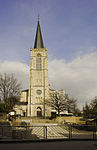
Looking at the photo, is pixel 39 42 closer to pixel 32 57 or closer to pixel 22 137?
pixel 32 57

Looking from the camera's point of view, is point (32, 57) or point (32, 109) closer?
point (32, 109)

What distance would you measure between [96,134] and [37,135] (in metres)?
4.15

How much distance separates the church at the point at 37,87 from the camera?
58.6 metres

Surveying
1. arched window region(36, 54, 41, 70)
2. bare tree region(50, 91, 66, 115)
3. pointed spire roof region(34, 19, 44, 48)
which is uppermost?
pointed spire roof region(34, 19, 44, 48)

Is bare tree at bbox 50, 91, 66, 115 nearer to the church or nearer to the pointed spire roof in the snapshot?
the church

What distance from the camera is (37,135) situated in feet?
32.8

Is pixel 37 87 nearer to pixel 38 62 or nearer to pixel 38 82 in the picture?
pixel 38 82

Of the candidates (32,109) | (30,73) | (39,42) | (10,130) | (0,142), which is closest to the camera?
(0,142)

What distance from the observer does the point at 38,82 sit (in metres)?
62.0

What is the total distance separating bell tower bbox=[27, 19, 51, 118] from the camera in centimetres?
5866

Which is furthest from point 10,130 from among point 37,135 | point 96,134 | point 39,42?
point 39,42

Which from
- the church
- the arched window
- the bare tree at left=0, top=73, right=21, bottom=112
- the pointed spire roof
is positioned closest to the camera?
the bare tree at left=0, top=73, right=21, bottom=112

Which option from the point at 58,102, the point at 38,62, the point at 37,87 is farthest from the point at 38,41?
the point at 58,102

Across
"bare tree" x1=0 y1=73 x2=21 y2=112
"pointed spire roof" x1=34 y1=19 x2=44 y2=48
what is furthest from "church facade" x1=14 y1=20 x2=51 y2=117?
"bare tree" x1=0 y1=73 x2=21 y2=112
